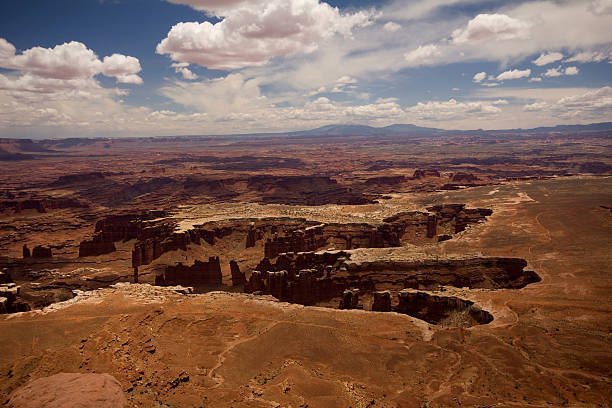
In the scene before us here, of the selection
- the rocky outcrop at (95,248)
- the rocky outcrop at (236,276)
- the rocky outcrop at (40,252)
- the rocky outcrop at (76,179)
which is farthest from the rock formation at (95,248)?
the rocky outcrop at (76,179)

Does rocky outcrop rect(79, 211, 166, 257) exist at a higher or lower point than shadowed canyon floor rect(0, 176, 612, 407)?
lower

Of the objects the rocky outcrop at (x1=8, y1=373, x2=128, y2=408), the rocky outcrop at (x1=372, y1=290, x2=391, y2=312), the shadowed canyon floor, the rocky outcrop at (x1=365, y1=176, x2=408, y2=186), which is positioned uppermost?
the rocky outcrop at (x1=8, y1=373, x2=128, y2=408)

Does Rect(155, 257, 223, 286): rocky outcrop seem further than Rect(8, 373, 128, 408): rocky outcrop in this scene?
Yes

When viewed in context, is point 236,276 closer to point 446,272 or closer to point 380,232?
point 380,232

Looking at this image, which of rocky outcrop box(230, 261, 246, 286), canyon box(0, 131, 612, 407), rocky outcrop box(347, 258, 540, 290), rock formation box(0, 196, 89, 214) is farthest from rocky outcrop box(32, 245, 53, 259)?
rock formation box(0, 196, 89, 214)

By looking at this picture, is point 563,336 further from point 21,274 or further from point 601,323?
point 21,274

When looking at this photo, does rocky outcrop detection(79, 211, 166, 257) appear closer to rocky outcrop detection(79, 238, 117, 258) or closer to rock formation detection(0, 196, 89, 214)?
rocky outcrop detection(79, 238, 117, 258)

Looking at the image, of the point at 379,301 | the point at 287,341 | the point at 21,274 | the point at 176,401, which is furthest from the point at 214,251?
the point at 176,401
